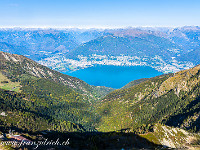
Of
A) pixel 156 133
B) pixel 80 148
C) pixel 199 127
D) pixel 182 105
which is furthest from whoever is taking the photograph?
pixel 182 105

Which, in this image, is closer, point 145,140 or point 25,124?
point 145,140

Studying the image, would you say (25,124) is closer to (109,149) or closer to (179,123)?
(109,149)

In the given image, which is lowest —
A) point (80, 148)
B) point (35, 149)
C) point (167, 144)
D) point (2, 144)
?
point (167, 144)

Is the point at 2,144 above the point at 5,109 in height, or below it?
above

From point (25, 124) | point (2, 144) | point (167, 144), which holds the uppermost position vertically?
point (2, 144)

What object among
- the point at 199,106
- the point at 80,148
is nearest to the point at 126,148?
the point at 80,148

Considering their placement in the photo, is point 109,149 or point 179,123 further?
point 179,123

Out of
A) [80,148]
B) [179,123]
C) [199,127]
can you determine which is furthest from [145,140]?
[179,123]

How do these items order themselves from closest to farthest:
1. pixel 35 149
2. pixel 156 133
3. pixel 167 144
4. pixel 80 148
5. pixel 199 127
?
pixel 35 149 < pixel 80 148 < pixel 167 144 < pixel 156 133 < pixel 199 127

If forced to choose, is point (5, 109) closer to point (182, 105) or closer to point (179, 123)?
point (179, 123)
